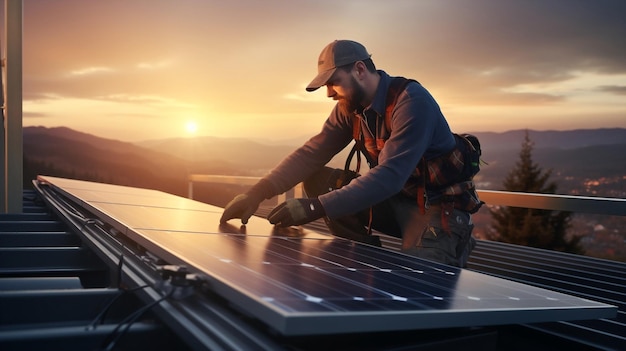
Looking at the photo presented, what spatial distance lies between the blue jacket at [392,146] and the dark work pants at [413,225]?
0.30 meters

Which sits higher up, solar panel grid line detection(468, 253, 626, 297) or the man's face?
the man's face

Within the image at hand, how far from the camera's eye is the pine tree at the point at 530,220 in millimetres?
40156

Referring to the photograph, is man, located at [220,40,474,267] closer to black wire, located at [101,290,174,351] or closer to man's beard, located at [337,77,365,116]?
man's beard, located at [337,77,365,116]

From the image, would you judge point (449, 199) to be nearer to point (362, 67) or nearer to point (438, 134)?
point (438, 134)

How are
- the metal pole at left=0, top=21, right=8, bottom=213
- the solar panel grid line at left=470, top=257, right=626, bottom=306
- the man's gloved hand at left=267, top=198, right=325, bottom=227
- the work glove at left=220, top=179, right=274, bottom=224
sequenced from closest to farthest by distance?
the man's gloved hand at left=267, top=198, right=325, bottom=227
the solar panel grid line at left=470, top=257, right=626, bottom=306
the work glove at left=220, top=179, right=274, bottom=224
the metal pole at left=0, top=21, right=8, bottom=213

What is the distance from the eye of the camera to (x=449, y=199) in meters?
3.23

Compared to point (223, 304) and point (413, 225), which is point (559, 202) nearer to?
point (413, 225)

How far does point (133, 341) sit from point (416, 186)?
2212mm

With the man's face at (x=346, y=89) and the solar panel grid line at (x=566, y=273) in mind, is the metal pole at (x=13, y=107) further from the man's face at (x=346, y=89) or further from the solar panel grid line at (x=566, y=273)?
the solar panel grid line at (x=566, y=273)

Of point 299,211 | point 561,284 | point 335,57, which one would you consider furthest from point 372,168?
point 561,284

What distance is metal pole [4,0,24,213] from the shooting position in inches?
173

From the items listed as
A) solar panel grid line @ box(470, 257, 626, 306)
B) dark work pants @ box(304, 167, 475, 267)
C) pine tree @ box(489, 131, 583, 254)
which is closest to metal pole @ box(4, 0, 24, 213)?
dark work pants @ box(304, 167, 475, 267)

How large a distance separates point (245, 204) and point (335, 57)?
92 centimetres

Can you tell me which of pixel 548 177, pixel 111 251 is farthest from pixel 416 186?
pixel 548 177
